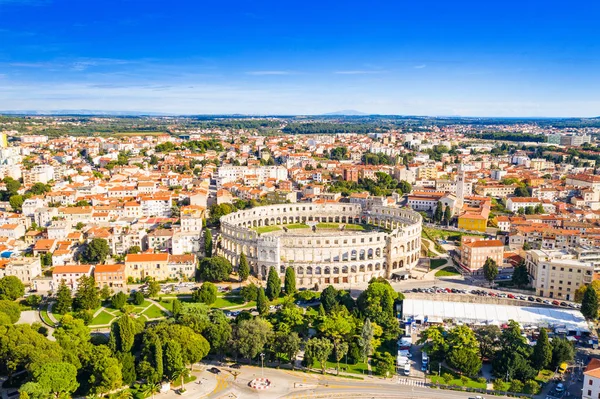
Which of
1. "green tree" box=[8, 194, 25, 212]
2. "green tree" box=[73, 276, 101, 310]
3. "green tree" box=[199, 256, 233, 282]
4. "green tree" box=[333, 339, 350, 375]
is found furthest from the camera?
"green tree" box=[8, 194, 25, 212]

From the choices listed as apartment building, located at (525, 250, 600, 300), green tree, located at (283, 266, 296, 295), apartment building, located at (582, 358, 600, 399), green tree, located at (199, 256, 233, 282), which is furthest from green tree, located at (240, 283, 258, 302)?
apartment building, located at (525, 250, 600, 300)

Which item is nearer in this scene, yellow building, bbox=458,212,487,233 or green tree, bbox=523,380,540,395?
green tree, bbox=523,380,540,395

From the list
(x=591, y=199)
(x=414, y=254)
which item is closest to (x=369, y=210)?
(x=414, y=254)

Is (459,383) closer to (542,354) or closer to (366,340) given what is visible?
(542,354)

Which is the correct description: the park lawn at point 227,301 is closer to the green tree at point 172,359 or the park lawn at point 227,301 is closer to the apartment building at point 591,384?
the green tree at point 172,359

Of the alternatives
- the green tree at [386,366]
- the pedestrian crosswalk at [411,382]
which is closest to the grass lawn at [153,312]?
the green tree at [386,366]

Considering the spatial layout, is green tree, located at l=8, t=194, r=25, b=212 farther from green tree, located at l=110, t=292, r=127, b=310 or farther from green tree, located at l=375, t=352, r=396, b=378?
green tree, located at l=375, t=352, r=396, b=378

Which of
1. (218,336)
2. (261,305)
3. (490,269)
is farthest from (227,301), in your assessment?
(490,269)
